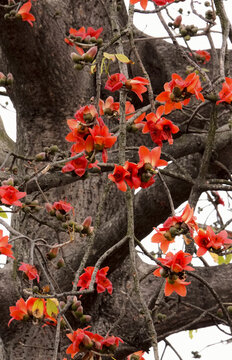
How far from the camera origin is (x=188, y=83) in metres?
1.82

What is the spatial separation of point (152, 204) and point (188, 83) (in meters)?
0.95

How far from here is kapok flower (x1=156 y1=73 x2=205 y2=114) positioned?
181 cm

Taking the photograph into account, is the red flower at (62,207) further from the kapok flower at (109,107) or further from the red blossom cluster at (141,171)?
the red blossom cluster at (141,171)

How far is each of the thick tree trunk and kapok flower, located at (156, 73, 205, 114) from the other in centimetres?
72

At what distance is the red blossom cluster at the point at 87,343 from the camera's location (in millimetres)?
1637

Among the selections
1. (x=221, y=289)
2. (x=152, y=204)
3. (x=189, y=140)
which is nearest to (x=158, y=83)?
(x=189, y=140)

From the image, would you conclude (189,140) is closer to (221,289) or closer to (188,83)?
(221,289)

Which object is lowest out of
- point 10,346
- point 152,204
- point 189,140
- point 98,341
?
point 10,346

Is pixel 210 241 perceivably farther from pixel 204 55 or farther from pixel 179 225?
pixel 204 55

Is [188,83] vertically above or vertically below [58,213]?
above

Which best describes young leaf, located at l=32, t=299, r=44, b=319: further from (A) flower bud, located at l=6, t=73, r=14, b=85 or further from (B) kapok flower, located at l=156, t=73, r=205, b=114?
(A) flower bud, located at l=6, t=73, r=14, b=85

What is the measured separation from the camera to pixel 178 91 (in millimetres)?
1838

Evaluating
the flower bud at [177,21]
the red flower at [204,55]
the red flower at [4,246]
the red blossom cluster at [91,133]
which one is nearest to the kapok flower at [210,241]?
the red blossom cluster at [91,133]

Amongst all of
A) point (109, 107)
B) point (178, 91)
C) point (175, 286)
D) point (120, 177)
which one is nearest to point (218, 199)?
point (109, 107)
